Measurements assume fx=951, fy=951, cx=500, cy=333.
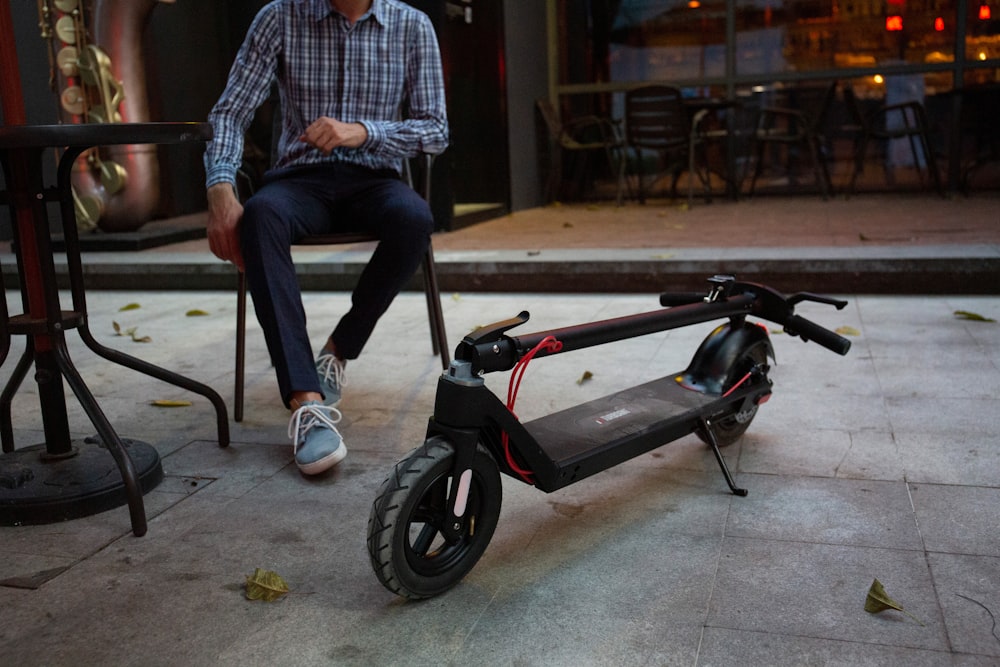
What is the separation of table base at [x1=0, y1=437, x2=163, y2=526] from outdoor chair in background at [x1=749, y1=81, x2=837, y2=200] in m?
6.03

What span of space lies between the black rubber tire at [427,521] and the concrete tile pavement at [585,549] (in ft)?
0.15

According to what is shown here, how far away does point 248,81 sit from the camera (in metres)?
2.37

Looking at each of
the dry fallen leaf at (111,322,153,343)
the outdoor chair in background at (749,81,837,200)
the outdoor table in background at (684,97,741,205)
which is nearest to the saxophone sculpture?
the dry fallen leaf at (111,322,153,343)

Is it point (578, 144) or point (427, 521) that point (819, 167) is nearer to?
point (578, 144)

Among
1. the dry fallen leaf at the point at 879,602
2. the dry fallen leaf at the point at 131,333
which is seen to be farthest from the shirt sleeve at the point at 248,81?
the dry fallen leaf at the point at 879,602

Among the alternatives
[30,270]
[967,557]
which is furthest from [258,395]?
[967,557]

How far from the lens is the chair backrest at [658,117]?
6684 millimetres

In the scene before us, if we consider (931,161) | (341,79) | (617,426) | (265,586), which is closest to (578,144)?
(931,161)

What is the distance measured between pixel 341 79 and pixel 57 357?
1.05m

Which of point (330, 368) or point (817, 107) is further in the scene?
point (817, 107)

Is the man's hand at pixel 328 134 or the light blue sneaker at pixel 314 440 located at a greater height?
the man's hand at pixel 328 134

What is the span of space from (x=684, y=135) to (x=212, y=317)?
4.10 metres

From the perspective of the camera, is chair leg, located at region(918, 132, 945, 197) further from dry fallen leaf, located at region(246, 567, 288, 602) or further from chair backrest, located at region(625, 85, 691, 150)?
dry fallen leaf, located at region(246, 567, 288, 602)

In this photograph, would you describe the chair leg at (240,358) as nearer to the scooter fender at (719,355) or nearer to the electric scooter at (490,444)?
the electric scooter at (490,444)
